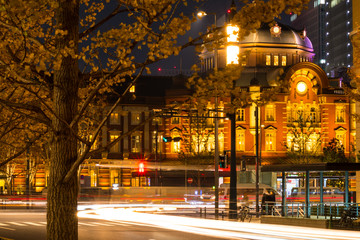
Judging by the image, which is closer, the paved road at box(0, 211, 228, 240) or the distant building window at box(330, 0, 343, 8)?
the paved road at box(0, 211, 228, 240)

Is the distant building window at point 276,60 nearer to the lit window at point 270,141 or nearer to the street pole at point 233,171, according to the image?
the lit window at point 270,141

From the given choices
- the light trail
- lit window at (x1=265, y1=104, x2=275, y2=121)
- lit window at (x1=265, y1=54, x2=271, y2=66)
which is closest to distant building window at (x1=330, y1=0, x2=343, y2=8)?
lit window at (x1=265, y1=54, x2=271, y2=66)

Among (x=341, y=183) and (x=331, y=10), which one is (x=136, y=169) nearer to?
(x=341, y=183)

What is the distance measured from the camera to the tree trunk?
30.1 ft

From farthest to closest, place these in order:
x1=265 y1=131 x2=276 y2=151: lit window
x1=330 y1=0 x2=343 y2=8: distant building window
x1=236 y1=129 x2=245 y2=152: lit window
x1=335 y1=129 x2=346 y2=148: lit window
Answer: x1=330 y1=0 x2=343 y2=8: distant building window → x1=335 y1=129 x2=346 y2=148: lit window → x1=236 y1=129 x2=245 y2=152: lit window → x1=265 y1=131 x2=276 y2=151: lit window

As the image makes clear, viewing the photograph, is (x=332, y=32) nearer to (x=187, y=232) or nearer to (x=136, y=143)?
(x=136, y=143)

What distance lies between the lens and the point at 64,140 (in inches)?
365

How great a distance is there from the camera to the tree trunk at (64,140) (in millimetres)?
9188

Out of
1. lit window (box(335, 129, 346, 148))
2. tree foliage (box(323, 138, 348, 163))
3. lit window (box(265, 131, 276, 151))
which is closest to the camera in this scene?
tree foliage (box(323, 138, 348, 163))

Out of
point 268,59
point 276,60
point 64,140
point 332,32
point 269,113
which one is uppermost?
point 332,32

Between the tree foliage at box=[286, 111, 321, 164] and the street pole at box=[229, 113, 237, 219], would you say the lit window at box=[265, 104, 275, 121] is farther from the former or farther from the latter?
the street pole at box=[229, 113, 237, 219]

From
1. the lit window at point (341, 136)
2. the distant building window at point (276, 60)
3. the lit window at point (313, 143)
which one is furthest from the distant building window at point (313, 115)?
the distant building window at point (276, 60)

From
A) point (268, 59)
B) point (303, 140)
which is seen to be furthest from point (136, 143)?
point (303, 140)

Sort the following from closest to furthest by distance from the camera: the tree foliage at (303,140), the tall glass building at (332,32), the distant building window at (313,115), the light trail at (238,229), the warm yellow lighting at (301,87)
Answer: the light trail at (238,229) → the tree foliage at (303,140) → the warm yellow lighting at (301,87) → the distant building window at (313,115) → the tall glass building at (332,32)
